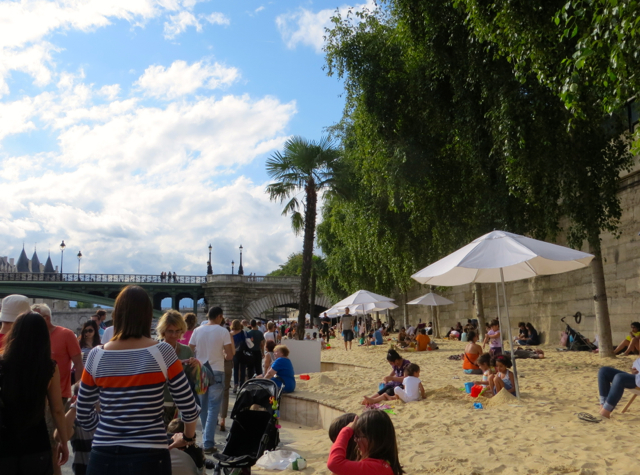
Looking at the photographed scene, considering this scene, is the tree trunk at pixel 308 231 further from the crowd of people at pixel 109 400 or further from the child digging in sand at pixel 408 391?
the crowd of people at pixel 109 400

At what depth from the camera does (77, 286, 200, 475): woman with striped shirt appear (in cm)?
266

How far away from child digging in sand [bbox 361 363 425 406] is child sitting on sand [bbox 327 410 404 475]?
5935 mm

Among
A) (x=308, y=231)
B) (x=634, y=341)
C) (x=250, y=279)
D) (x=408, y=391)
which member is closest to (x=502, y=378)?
(x=408, y=391)

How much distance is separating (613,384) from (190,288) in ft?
177

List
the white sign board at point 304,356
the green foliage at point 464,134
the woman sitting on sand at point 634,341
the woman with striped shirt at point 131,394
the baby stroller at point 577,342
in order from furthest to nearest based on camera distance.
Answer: the baby stroller at point 577,342 → the white sign board at point 304,356 → the woman sitting on sand at point 634,341 → the green foliage at point 464,134 → the woman with striped shirt at point 131,394

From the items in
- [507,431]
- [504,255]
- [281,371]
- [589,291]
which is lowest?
[507,431]

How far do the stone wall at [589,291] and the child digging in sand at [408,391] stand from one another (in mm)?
7135

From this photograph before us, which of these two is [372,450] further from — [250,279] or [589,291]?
[250,279]

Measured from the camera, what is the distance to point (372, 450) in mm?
3051

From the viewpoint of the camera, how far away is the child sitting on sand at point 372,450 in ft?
9.87

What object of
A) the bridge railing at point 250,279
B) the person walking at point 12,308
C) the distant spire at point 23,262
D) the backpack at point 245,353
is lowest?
the backpack at point 245,353

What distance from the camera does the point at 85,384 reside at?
2869 mm

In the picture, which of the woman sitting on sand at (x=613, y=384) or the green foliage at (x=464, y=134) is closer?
the woman sitting on sand at (x=613, y=384)

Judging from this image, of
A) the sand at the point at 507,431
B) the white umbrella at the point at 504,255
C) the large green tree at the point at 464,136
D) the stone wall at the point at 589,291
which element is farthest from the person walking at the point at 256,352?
the stone wall at the point at 589,291
